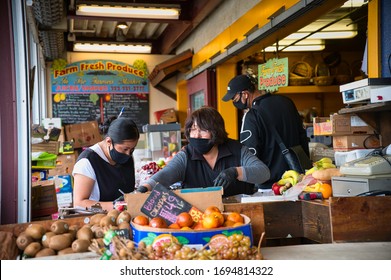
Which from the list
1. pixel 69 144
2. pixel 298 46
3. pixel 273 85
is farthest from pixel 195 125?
pixel 298 46

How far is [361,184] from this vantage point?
2.53m

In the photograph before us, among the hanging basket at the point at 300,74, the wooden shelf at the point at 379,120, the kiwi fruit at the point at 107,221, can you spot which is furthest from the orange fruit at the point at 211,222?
the hanging basket at the point at 300,74

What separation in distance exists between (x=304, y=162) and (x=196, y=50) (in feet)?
18.9

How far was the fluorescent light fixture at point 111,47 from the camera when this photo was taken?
10.5m

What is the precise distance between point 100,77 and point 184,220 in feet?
32.5

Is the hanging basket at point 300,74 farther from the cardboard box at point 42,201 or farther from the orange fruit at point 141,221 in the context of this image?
the orange fruit at point 141,221

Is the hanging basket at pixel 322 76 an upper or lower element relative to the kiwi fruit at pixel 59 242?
upper

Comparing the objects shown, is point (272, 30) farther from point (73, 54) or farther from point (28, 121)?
point (73, 54)

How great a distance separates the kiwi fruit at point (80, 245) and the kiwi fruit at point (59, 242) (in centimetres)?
5

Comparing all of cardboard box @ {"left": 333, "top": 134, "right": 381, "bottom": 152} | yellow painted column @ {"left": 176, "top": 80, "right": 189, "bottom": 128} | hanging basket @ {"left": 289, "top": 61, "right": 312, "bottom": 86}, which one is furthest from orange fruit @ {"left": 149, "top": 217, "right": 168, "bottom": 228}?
yellow painted column @ {"left": 176, "top": 80, "right": 189, "bottom": 128}

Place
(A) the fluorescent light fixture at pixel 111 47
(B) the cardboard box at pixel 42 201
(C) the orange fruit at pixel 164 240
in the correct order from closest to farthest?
(C) the orange fruit at pixel 164 240 → (B) the cardboard box at pixel 42 201 → (A) the fluorescent light fixture at pixel 111 47

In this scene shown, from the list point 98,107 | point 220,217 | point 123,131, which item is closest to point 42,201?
point 123,131

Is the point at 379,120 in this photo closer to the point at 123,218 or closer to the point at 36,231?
the point at 123,218
